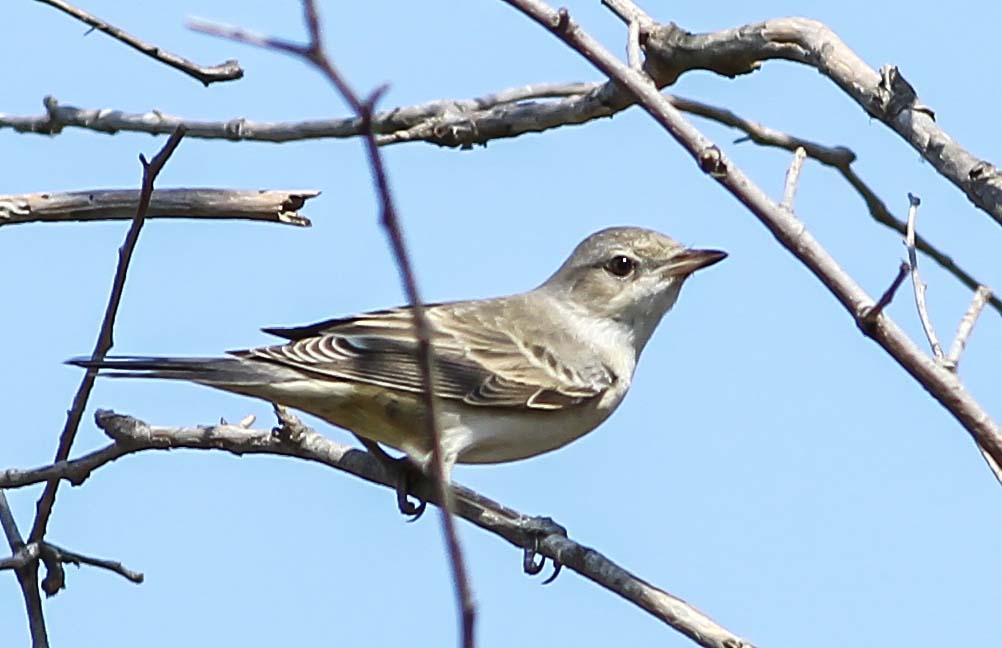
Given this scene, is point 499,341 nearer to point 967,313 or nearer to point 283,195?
point 283,195

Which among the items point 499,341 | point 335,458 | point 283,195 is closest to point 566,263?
point 499,341

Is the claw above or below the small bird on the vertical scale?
below

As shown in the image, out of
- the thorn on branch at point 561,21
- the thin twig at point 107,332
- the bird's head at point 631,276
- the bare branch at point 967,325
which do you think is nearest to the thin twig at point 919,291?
the bare branch at point 967,325

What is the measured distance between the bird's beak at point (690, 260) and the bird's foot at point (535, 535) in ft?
7.29

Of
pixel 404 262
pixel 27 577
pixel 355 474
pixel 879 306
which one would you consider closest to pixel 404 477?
pixel 355 474

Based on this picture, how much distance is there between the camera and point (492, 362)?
688 centimetres

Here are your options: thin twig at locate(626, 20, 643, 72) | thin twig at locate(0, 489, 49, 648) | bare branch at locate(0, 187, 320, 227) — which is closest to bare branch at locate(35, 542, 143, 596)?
thin twig at locate(0, 489, 49, 648)

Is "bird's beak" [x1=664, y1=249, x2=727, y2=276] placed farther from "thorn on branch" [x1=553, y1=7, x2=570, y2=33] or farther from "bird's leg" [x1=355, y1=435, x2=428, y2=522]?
"thorn on branch" [x1=553, y1=7, x2=570, y2=33]

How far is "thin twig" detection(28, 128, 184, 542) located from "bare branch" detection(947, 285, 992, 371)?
2.25 m

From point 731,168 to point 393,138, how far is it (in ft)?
7.54

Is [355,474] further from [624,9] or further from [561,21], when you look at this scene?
[561,21]

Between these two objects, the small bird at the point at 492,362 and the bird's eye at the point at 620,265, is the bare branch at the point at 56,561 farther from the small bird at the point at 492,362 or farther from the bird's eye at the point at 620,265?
the bird's eye at the point at 620,265

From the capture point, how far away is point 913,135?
4.20 metres

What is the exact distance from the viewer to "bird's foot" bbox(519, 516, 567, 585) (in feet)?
16.4
